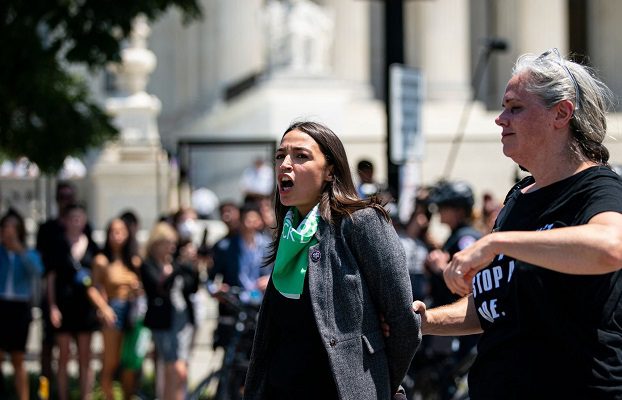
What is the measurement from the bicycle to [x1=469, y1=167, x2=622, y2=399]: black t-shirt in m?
4.77

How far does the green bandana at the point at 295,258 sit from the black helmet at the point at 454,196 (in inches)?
168

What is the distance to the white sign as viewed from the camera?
11500 millimetres

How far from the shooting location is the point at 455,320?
4266mm

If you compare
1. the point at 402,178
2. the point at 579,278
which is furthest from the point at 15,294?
the point at 579,278

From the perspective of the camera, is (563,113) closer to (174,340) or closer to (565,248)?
(565,248)

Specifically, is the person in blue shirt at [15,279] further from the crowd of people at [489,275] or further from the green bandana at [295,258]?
the green bandana at [295,258]

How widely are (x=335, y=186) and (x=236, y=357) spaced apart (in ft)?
15.2

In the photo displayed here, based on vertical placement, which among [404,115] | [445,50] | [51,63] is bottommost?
[404,115]

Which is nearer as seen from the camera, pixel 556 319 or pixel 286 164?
pixel 556 319

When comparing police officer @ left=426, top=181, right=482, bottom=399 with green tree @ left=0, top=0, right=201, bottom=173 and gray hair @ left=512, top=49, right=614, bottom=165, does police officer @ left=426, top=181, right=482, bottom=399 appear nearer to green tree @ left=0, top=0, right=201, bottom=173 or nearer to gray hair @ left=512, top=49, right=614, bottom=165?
gray hair @ left=512, top=49, right=614, bottom=165

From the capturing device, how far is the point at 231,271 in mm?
10648

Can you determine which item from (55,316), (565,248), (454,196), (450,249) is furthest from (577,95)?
(55,316)

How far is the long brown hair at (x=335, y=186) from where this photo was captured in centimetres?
439

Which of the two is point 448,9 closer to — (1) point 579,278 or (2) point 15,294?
(2) point 15,294
